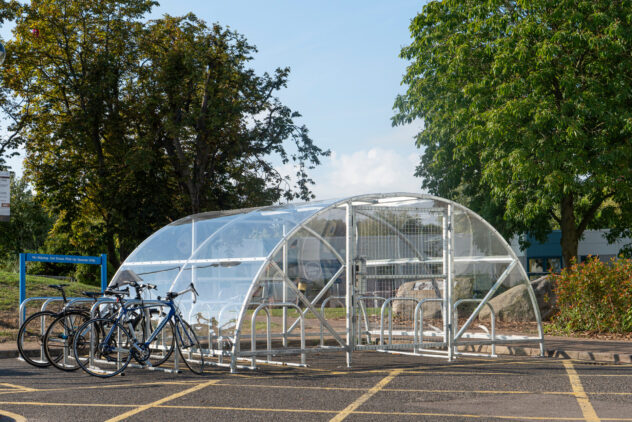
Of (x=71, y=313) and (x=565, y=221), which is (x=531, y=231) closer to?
(x=565, y=221)

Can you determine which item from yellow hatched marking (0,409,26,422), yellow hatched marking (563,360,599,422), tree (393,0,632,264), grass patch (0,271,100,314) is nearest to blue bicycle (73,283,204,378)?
yellow hatched marking (0,409,26,422)

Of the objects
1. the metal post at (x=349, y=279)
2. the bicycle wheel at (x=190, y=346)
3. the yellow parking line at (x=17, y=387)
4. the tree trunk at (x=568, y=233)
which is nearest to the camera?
the yellow parking line at (x=17, y=387)

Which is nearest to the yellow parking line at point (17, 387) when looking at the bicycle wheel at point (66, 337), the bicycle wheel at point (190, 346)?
the bicycle wheel at point (66, 337)

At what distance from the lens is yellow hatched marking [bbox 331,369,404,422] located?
7199 mm

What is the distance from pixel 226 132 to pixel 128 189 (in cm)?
376

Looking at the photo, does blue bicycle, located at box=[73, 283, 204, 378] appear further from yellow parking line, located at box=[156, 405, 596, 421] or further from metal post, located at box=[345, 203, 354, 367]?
yellow parking line, located at box=[156, 405, 596, 421]

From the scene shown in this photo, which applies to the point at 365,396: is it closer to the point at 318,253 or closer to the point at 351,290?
the point at 351,290

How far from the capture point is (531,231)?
95.5 ft

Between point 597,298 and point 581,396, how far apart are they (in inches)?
351

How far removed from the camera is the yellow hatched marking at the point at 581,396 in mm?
7234

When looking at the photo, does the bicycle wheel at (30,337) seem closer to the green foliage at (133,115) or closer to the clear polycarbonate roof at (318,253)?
the clear polycarbonate roof at (318,253)

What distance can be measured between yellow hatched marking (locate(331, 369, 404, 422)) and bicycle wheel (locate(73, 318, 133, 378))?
3244 millimetres

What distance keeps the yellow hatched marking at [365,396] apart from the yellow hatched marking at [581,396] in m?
2.11

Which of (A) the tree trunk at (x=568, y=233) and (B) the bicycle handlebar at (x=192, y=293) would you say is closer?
(B) the bicycle handlebar at (x=192, y=293)
